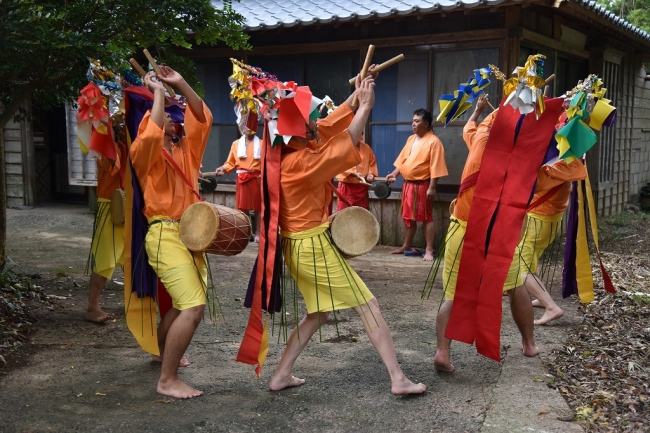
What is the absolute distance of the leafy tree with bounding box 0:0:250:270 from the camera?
408 centimetres

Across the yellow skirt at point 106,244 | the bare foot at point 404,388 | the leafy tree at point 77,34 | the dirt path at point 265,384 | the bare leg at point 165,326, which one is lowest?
the dirt path at point 265,384

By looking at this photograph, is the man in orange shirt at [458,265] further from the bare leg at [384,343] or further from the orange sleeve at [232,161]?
the orange sleeve at [232,161]

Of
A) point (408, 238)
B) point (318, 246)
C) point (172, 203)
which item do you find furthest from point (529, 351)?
point (408, 238)

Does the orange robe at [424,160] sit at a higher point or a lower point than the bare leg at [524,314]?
higher

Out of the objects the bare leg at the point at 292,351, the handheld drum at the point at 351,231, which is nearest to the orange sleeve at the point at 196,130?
the handheld drum at the point at 351,231

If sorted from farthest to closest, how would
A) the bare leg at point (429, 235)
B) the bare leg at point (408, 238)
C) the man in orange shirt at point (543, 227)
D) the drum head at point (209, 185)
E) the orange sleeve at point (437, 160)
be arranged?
the drum head at point (209, 185), the bare leg at point (408, 238), the bare leg at point (429, 235), the orange sleeve at point (437, 160), the man in orange shirt at point (543, 227)

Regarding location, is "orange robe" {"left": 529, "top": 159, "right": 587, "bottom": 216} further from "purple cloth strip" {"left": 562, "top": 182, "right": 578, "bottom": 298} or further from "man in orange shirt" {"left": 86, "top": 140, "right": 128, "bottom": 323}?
"man in orange shirt" {"left": 86, "top": 140, "right": 128, "bottom": 323}

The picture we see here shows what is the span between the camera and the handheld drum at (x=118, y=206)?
16.3 feet

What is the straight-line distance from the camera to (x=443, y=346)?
13.5 feet

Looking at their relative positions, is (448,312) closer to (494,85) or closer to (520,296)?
(520,296)

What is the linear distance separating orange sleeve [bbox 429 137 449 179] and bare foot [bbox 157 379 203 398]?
504 centimetres

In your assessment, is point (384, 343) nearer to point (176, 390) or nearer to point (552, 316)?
point (176, 390)

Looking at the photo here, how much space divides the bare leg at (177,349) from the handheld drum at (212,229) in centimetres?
34

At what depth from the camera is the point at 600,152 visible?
37.3 ft
